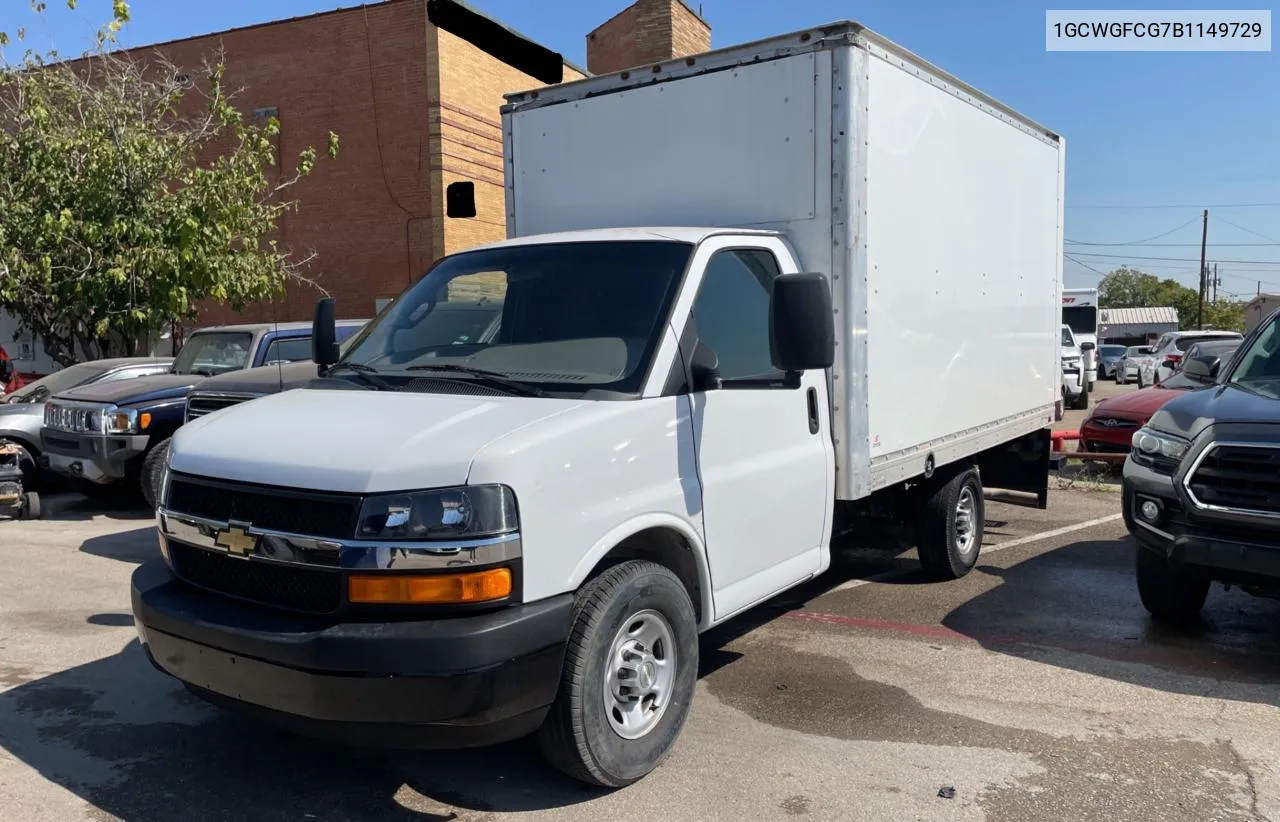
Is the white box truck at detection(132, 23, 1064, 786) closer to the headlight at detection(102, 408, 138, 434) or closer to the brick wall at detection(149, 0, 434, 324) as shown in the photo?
the headlight at detection(102, 408, 138, 434)

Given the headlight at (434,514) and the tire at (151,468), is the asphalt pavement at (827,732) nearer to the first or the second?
the headlight at (434,514)

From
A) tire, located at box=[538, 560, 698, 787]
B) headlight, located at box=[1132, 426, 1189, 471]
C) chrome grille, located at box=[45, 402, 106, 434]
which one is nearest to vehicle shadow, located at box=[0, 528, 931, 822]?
tire, located at box=[538, 560, 698, 787]

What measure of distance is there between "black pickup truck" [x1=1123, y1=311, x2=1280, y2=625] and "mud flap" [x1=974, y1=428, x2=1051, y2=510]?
207 centimetres

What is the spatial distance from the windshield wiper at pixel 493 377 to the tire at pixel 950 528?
3542mm

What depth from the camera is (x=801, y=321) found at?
3.95 m

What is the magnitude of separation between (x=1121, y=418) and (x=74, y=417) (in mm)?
10655

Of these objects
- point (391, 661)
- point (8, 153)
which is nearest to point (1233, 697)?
point (391, 661)

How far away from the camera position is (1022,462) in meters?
7.85

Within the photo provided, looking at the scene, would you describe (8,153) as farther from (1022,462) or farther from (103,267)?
(1022,462)

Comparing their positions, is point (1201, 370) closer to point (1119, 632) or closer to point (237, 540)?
point (1119, 632)

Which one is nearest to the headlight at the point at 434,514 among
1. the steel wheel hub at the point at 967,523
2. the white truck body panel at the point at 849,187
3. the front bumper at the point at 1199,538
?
the white truck body panel at the point at 849,187

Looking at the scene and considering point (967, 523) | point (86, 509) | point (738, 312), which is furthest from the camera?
→ point (86, 509)

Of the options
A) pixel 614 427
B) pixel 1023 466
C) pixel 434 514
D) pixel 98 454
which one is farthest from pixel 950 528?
pixel 98 454

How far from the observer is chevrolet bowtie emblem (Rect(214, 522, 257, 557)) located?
11.0 feet
